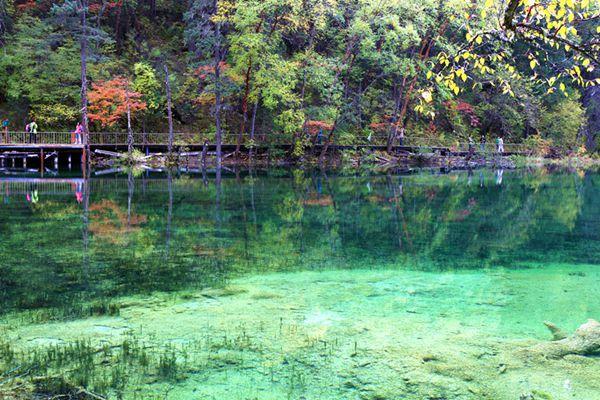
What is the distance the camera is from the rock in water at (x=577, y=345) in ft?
19.7

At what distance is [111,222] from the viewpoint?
14.4 meters

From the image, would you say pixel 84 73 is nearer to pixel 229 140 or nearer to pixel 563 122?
pixel 229 140

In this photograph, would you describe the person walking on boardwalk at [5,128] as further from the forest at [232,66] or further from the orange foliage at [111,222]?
the orange foliage at [111,222]

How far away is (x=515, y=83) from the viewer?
40.9 meters

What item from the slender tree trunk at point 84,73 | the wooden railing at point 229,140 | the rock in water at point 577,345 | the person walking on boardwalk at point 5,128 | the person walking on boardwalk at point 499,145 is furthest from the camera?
the person walking on boardwalk at point 499,145

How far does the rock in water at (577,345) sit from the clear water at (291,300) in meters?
0.12

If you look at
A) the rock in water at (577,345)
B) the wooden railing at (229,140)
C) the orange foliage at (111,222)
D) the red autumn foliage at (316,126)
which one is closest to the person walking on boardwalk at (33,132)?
the wooden railing at (229,140)

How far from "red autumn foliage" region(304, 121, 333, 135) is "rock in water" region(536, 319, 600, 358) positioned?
30325mm

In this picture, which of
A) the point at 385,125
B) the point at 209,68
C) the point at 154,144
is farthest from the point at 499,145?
the point at 154,144

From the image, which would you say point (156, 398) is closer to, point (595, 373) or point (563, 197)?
point (595, 373)

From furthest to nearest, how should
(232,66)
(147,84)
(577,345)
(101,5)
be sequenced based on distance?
(101,5)
(232,66)
(147,84)
(577,345)

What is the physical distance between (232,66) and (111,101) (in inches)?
300

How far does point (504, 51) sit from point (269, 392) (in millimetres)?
3601

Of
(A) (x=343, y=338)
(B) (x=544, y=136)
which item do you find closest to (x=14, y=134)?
(A) (x=343, y=338)
